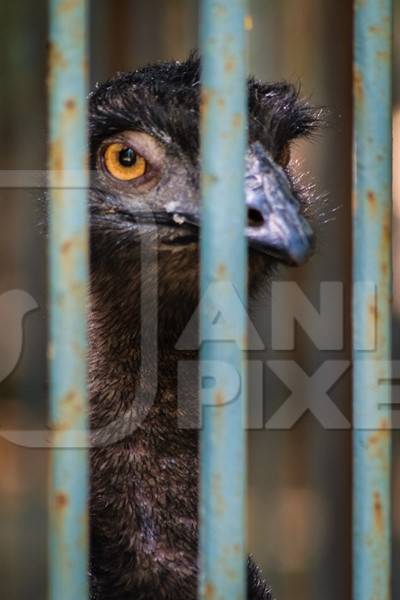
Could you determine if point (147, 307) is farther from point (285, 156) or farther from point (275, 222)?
point (275, 222)

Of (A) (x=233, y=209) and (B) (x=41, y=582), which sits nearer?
(A) (x=233, y=209)

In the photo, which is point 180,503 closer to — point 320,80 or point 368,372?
point 368,372

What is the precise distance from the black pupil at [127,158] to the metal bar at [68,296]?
630mm

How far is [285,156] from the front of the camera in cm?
184

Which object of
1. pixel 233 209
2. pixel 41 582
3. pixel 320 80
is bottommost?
pixel 41 582

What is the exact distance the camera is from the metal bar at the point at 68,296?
1.02 meters

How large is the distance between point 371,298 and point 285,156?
777mm

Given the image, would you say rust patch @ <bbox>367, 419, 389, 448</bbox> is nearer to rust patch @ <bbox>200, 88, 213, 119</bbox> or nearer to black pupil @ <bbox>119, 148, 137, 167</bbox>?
rust patch @ <bbox>200, 88, 213, 119</bbox>

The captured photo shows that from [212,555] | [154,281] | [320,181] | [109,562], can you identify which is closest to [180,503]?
[109,562]

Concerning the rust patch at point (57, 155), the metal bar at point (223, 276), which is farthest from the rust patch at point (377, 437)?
the rust patch at point (57, 155)

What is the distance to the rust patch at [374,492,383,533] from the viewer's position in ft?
3.64

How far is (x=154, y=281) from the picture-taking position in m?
1.73

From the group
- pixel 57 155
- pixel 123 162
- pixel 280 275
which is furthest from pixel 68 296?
pixel 280 275

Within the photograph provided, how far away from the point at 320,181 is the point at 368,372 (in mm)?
1829
